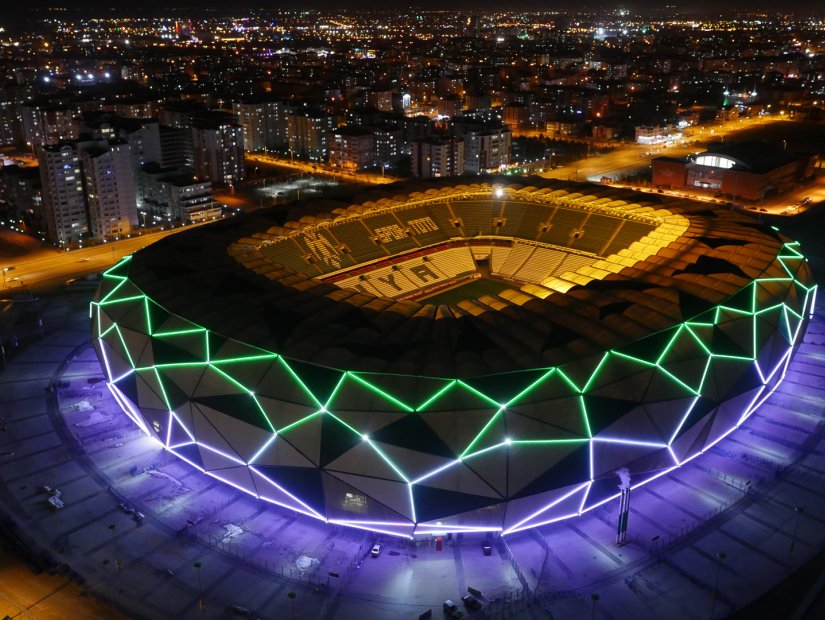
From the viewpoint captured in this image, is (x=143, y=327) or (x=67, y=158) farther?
(x=67, y=158)

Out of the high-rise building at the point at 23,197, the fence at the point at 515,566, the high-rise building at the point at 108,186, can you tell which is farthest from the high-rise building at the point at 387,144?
the fence at the point at 515,566

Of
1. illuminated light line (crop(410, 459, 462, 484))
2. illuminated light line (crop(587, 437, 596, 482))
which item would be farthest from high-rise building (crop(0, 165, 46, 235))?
illuminated light line (crop(587, 437, 596, 482))

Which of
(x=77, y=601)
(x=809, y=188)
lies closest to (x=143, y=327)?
(x=77, y=601)

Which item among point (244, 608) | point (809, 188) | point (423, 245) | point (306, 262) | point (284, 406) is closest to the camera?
point (244, 608)

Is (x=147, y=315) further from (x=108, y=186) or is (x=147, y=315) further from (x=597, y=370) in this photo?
(x=108, y=186)

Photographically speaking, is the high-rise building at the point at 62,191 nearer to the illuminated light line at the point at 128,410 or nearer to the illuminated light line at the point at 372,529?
the illuminated light line at the point at 128,410

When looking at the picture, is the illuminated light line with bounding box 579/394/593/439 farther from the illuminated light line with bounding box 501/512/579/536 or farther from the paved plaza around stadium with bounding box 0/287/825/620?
the paved plaza around stadium with bounding box 0/287/825/620

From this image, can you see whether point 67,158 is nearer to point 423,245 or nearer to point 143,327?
point 423,245
